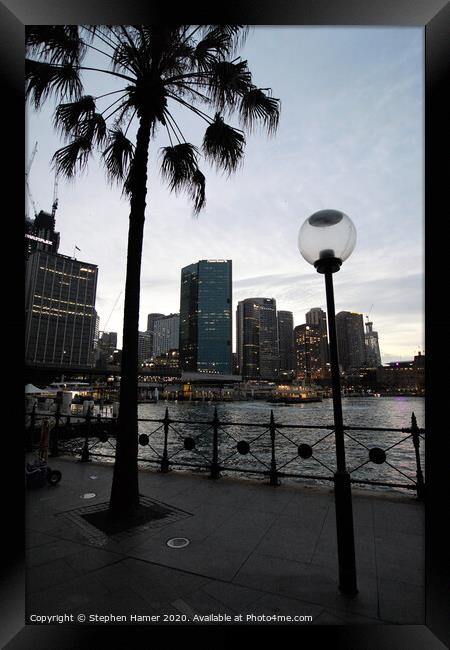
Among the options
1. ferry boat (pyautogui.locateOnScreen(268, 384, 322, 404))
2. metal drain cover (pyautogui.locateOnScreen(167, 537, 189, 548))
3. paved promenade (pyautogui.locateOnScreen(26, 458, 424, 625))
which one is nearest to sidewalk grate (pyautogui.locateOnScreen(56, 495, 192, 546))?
paved promenade (pyautogui.locateOnScreen(26, 458, 424, 625))

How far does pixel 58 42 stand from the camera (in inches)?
206

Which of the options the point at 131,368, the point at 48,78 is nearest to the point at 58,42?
the point at 48,78

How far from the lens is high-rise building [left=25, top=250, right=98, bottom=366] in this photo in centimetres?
15675

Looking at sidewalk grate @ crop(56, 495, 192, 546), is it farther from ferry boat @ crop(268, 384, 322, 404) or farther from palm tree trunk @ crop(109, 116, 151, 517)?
ferry boat @ crop(268, 384, 322, 404)

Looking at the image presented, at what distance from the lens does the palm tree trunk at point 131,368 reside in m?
5.52

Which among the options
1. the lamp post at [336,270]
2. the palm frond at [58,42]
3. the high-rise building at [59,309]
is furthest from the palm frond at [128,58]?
the high-rise building at [59,309]

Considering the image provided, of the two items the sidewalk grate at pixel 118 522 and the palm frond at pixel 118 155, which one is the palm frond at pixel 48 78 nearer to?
the palm frond at pixel 118 155

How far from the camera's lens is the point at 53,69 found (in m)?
5.33

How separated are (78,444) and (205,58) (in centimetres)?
3151

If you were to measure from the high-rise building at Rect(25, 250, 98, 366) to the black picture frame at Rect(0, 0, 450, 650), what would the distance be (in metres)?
169
